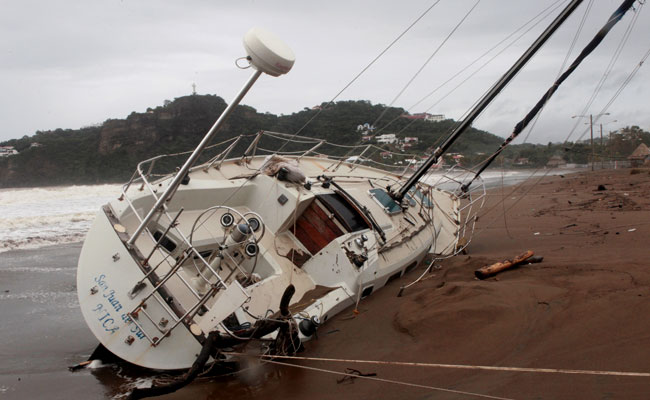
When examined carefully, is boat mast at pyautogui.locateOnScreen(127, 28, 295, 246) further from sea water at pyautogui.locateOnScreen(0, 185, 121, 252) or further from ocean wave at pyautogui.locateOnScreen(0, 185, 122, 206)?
ocean wave at pyautogui.locateOnScreen(0, 185, 122, 206)

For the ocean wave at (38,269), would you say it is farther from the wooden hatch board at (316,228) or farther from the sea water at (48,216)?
the wooden hatch board at (316,228)

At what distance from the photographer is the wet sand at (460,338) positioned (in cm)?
356

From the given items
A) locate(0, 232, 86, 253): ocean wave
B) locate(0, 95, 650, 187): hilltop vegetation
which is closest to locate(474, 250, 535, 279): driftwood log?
locate(0, 232, 86, 253): ocean wave

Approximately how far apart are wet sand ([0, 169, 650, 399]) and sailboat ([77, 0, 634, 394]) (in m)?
0.39

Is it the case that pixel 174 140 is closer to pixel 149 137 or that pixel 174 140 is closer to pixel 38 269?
pixel 149 137

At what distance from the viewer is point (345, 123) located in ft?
100

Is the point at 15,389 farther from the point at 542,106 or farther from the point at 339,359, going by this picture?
the point at 542,106

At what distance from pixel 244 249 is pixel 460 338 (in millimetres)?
2195

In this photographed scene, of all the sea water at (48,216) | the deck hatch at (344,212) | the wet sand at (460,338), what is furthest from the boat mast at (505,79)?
the sea water at (48,216)

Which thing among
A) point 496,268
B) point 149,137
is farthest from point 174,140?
point 496,268

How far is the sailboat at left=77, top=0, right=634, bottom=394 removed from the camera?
4168 millimetres

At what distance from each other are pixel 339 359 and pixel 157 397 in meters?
1.57

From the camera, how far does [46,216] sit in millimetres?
18406

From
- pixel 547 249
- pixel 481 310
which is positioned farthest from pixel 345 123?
pixel 481 310
